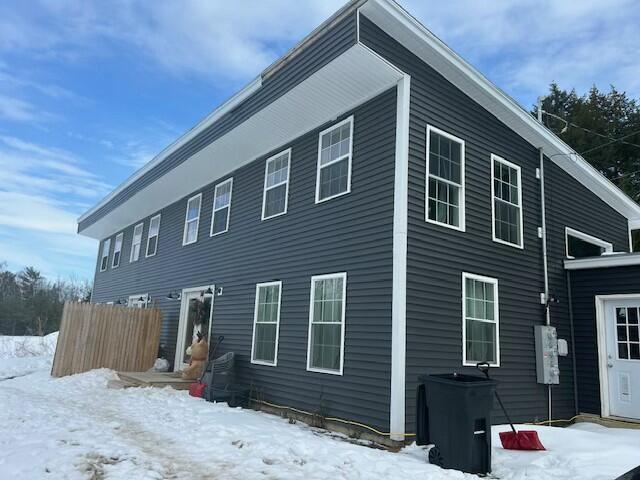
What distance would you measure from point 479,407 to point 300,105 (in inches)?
226

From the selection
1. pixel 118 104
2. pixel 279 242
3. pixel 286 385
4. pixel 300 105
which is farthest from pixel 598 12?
pixel 118 104

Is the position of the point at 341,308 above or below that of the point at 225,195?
below

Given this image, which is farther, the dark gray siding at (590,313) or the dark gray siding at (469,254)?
the dark gray siding at (590,313)

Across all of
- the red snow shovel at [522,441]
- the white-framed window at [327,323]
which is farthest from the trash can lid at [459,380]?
the white-framed window at [327,323]

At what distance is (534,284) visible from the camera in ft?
29.5

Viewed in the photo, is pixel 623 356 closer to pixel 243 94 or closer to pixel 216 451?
pixel 216 451

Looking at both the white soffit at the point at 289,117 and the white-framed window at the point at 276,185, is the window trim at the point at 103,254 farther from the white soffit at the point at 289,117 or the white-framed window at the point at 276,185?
the white-framed window at the point at 276,185

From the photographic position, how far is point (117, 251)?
18.8 meters

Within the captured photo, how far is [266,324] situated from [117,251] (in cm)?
1174

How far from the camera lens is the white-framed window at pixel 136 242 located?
660 inches

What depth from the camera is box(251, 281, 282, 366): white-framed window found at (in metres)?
8.96

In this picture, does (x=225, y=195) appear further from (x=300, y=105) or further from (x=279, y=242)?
(x=300, y=105)

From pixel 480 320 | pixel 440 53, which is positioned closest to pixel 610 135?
pixel 440 53

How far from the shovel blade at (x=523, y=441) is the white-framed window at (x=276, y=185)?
18.1 ft
